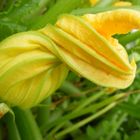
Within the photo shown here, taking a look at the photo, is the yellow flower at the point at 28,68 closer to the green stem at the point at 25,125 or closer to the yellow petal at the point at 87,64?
the yellow petal at the point at 87,64

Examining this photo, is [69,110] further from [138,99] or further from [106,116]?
[138,99]

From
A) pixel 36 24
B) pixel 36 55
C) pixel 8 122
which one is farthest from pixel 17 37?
pixel 8 122

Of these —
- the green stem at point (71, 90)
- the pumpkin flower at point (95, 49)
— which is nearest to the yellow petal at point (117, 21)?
the pumpkin flower at point (95, 49)

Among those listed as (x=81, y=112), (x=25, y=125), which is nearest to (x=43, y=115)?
(x=81, y=112)

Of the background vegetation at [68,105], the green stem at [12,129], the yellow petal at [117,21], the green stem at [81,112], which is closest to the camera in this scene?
the yellow petal at [117,21]

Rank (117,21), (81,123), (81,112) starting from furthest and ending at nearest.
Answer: (81,123) < (81,112) < (117,21)

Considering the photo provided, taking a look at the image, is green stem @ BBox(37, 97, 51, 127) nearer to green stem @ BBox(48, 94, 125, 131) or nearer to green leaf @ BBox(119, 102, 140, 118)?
green stem @ BBox(48, 94, 125, 131)

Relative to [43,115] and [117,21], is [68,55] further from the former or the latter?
[43,115]

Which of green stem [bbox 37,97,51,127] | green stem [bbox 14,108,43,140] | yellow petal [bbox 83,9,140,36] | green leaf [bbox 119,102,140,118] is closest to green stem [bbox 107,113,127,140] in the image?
green leaf [bbox 119,102,140,118]

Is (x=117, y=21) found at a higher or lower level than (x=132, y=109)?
higher
